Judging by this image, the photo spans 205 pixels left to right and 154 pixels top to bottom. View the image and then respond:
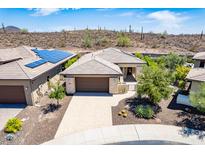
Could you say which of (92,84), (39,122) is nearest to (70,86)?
(92,84)

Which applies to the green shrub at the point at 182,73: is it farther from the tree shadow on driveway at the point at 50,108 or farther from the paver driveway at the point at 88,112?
the tree shadow on driveway at the point at 50,108

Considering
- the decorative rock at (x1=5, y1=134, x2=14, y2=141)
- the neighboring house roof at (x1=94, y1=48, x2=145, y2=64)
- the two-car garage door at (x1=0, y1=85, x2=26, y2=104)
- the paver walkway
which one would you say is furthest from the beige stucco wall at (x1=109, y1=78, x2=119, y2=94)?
the decorative rock at (x1=5, y1=134, x2=14, y2=141)

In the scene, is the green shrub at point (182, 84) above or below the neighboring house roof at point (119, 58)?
below

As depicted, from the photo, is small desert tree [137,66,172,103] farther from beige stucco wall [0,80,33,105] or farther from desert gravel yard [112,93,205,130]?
beige stucco wall [0,80,33,105]

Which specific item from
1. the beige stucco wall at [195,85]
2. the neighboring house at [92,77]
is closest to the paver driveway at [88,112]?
the neighboring house at [92,77]

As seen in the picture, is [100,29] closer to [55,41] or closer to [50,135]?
[55,41]
